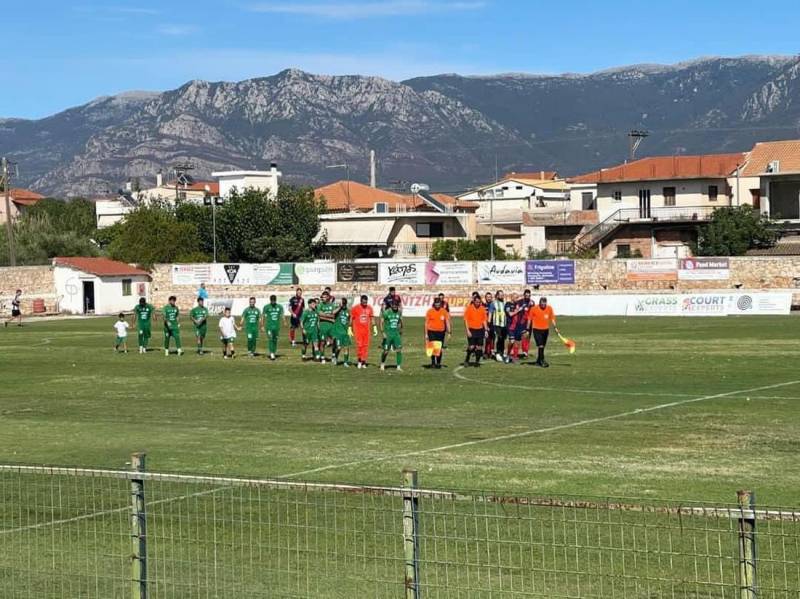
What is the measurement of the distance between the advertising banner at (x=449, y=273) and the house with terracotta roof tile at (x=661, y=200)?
28601 mm

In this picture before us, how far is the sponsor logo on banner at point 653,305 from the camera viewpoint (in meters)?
A: 56.6

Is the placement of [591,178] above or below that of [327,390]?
above

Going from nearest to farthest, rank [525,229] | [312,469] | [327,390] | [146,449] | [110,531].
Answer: [110,531], [312,469], [146,449], [327,390], [525,229]

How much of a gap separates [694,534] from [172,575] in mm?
4685

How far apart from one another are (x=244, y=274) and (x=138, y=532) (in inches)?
2510

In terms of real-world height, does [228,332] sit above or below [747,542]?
above

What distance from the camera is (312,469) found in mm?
17750

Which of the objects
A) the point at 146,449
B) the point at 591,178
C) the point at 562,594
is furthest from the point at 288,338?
the point at 591,178

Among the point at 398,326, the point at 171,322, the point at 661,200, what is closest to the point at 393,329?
the point at 398,326

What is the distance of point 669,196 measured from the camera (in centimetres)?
10250

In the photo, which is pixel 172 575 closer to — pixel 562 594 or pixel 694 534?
pixel 562 594

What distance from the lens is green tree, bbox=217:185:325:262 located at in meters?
97.4

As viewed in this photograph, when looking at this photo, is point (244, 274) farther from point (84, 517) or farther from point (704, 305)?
point (84, 517)

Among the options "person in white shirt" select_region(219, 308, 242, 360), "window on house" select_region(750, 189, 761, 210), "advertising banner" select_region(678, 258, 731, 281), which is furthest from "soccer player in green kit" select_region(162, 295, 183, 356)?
"window on house" select_region(750, 189, 761, 210)
